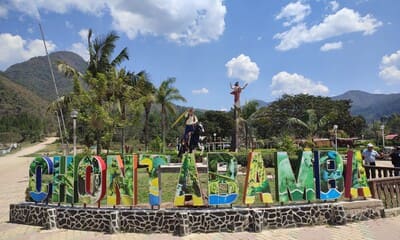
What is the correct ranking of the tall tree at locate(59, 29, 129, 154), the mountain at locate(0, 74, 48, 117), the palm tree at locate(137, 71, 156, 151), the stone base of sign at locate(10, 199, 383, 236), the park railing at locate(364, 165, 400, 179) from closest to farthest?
1. the stone base of sign at locate(10, 199, 383, 236)
2. the park railing at locate(364, 165, 400, 179)
3. the tall tree at locate(59, 29, 129, 154)
4. the palm tree at locate(137, 71, 156, 151)
5. the mountain at locate(0, 74, 48, 117)

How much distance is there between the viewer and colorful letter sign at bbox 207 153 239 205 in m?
8.35

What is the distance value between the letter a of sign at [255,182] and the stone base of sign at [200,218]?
0.33 m

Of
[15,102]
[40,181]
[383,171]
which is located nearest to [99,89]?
[40,181]

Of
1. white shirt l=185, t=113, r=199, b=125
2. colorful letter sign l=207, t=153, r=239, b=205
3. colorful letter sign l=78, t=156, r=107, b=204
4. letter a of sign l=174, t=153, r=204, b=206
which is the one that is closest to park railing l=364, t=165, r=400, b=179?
colorful letter sign l=207, t=153, r=239, b=205

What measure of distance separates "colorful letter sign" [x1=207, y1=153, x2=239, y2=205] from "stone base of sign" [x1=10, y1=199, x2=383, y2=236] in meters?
0.31

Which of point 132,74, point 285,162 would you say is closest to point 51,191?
point 285,162

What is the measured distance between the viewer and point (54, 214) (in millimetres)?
8500

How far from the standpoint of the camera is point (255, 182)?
27.9 feet

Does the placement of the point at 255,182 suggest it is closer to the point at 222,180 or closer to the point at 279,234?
the point at 222,180

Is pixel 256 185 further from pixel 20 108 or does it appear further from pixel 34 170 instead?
A: pixel 20 108

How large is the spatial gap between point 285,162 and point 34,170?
6687 mm

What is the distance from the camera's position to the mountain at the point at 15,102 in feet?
369

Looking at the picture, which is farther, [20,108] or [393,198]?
[20,108]

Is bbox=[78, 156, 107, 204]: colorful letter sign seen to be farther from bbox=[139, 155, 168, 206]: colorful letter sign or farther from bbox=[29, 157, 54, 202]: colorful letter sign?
bbox=[139, 155, 168, 206]: colorful letter sign
